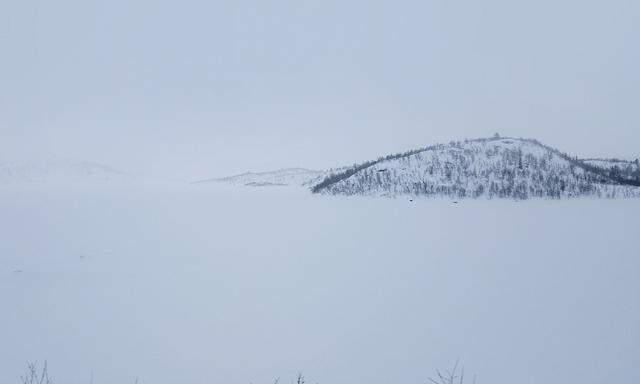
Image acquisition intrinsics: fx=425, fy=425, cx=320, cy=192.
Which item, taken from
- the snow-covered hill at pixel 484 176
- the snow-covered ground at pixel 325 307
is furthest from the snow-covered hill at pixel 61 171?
the snow-covered ground at pixel 325 307

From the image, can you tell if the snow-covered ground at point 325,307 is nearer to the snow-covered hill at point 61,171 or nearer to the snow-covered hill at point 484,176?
the snow-covered hill at point 484,176

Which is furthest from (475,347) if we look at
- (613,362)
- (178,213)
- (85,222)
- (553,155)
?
(553,155)

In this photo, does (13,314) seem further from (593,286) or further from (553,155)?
(553,155)

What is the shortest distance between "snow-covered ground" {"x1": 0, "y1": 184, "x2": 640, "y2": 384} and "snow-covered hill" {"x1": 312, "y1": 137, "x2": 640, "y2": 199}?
3067 cm

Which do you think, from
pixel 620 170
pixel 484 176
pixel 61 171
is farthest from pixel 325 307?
pixel 61 171

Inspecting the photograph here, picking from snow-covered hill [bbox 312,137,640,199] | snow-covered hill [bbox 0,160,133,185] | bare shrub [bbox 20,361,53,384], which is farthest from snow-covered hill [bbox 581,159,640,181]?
snow-covered hill [bbox 0,160,133,185]

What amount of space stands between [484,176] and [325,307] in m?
48.6

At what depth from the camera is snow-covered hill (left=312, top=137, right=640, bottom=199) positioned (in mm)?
45906

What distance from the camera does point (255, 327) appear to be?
7.57 meters

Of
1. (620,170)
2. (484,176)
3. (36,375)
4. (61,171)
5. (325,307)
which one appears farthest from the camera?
(61,171)

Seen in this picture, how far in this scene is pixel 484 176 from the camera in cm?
5253

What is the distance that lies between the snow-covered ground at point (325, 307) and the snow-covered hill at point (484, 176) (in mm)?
30673

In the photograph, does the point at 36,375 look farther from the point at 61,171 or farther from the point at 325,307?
the point at 61,171

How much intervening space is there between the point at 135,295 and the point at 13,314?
7.20 feet
